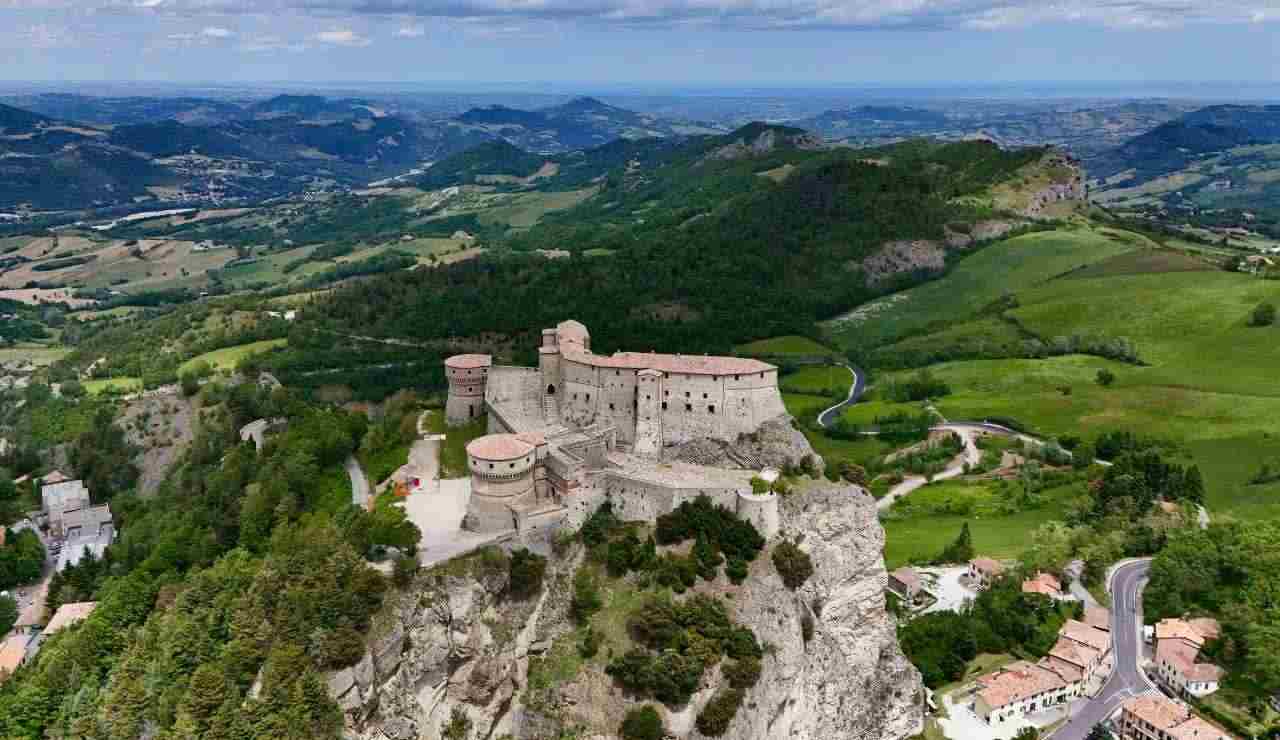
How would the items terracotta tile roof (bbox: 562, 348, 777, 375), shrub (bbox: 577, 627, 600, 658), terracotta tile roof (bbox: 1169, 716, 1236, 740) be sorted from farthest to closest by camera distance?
terracotta tile roof (bbox: 562, 348, 777, 375), terracotta tile roof (bbox: 1169, 716, 1236, 740), shrub (bbox: 577, 627, 600, 658)

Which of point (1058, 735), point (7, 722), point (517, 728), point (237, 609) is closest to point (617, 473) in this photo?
point (517, 728)

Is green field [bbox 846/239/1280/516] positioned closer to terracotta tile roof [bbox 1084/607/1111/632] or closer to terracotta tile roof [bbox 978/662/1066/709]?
terracotta tile roof [bbox 1084/607/1111/632]

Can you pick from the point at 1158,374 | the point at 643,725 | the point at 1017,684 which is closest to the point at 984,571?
the point at 1017,684

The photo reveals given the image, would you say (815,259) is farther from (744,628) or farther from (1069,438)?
(744,628)

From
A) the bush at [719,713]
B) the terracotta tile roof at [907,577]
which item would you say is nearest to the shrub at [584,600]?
the bush at [719,713]

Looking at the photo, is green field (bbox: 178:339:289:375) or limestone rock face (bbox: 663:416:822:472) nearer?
limestone rock face (bbox: 663:416:822:472)

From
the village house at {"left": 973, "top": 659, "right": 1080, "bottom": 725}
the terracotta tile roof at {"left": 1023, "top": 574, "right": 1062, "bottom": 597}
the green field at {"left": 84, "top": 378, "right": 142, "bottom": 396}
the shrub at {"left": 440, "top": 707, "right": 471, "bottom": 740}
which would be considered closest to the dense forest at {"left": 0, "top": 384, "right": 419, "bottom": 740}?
the shrub at {"left": 440, "top": 707, "right": 471, "bottom": 740}

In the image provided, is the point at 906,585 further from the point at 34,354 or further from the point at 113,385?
the point at 34,354

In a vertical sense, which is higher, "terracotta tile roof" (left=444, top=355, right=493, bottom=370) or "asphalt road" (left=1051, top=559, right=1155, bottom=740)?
"terracotta tile roof" (left=444, top=355, right=493, bottom=370)
